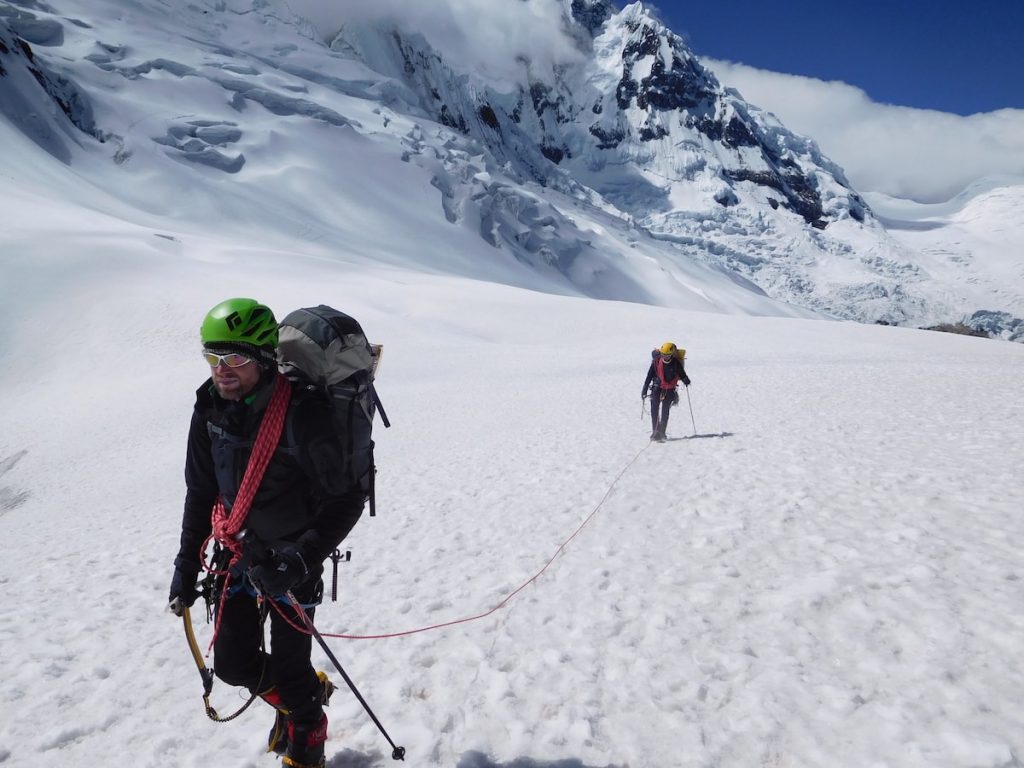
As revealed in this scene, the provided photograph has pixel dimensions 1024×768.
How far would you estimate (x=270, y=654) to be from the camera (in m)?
3.47

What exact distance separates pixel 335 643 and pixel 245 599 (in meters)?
2.27

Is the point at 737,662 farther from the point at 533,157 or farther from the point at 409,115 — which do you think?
the point at 533,157

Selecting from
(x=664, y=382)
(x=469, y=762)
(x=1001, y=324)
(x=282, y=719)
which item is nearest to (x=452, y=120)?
(x=1001, y=324)

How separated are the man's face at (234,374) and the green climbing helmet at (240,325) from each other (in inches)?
3.3

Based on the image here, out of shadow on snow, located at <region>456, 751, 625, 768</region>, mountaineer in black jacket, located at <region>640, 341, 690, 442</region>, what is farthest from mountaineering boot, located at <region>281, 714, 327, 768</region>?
mountaineer in black jacket, located at <region>640, 341, 690, 442</region>

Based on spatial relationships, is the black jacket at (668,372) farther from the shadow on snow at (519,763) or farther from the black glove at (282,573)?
the black glove at (282,573)

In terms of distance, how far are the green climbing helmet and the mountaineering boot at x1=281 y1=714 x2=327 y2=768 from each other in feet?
7.12

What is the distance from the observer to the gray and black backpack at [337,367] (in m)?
3.31

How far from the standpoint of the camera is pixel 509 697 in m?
4.50

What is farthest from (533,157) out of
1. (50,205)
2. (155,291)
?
(155,291)

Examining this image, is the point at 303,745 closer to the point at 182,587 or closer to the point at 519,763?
the point at 182,587

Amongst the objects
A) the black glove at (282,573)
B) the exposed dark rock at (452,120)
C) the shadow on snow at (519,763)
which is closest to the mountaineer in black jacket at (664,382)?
the shadow on snow at (519,763)

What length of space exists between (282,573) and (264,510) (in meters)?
0.39

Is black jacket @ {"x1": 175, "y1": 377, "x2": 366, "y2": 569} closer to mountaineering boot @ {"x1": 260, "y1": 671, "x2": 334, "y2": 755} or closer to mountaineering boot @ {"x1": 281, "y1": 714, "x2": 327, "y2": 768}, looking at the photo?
mountaineering boot @ {"x1": 260, "y1": 671, "x2": 334, "y2": 755}
